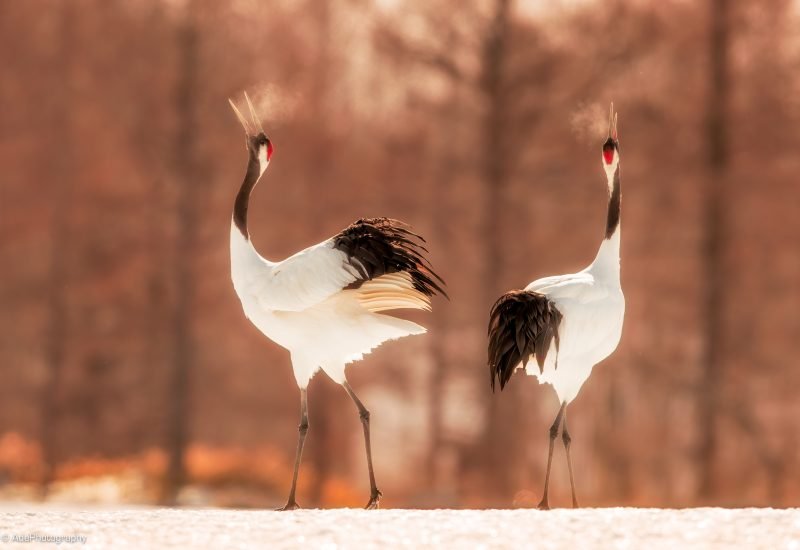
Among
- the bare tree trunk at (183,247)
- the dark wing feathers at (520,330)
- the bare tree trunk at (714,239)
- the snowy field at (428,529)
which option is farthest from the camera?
the bare tree trunk at (183,247)

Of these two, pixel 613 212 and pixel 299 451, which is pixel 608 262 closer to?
pixel 613 212

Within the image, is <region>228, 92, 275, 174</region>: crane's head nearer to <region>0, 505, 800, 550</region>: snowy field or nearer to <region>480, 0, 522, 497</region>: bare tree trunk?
<region>0, 505, 800, 550</region>: snowy field

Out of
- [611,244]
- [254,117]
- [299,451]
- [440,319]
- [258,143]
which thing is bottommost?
[299,451]

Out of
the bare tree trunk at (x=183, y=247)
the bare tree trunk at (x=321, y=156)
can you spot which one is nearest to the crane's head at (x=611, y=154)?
the bare tree trunk at (x=321, y=156)

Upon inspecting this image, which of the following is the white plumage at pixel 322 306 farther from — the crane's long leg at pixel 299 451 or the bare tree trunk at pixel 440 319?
the bare tree trunk at pixel 440 319

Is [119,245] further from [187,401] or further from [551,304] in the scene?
[551,304]

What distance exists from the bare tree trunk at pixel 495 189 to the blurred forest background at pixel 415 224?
42mm

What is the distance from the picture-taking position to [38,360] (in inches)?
858

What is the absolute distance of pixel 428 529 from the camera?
24.8 feet

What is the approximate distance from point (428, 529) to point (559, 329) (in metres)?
2.56

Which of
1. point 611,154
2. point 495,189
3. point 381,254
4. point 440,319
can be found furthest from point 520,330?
point 440,319

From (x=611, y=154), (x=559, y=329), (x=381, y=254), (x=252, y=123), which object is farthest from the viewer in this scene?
(x=252, y=123)

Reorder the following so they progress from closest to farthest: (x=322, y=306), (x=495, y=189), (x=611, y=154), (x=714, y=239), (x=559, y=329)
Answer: (x=559, y=329) → (x=322, y=306) → (x=611, y=154) → (x=714, y=239) → (x=495, y=189)

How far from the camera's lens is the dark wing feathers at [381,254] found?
9.98 meters
